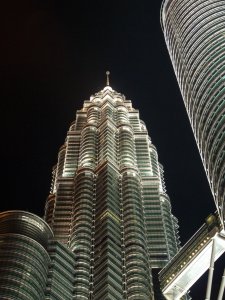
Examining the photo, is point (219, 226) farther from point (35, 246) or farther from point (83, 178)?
point (83, 178)

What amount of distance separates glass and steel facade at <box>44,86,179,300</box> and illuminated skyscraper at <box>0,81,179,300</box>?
199 millimetres

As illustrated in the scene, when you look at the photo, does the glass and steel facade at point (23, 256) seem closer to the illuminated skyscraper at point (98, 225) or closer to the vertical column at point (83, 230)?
the illuminated skyscraper at point (98, 225)

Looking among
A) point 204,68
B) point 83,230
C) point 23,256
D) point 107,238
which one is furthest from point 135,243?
point 204,68

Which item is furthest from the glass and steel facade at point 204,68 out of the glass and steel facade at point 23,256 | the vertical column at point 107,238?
the vertical column at point 107,238

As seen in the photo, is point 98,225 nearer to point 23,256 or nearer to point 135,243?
point 135,243

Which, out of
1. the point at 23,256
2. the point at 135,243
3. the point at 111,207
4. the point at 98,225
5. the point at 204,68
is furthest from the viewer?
the point at 111,207

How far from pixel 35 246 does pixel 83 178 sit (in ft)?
117

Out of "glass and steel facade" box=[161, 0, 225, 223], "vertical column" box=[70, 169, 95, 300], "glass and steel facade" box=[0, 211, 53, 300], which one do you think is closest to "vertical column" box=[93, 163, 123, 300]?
"vertical column" box=[70, 169, 95, 300]

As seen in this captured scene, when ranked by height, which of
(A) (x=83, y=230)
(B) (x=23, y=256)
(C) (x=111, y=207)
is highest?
(C) (x=111, y=207)

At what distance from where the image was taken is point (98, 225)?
114 m

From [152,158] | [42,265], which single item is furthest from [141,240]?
[152,158]

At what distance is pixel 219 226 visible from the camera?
55.1m

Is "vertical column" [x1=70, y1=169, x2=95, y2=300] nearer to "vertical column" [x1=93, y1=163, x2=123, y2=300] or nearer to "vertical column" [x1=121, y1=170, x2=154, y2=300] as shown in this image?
"vertical column" [x1=93, y1=163, x2=123, y2=300]

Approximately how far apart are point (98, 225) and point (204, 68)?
54.2 m
